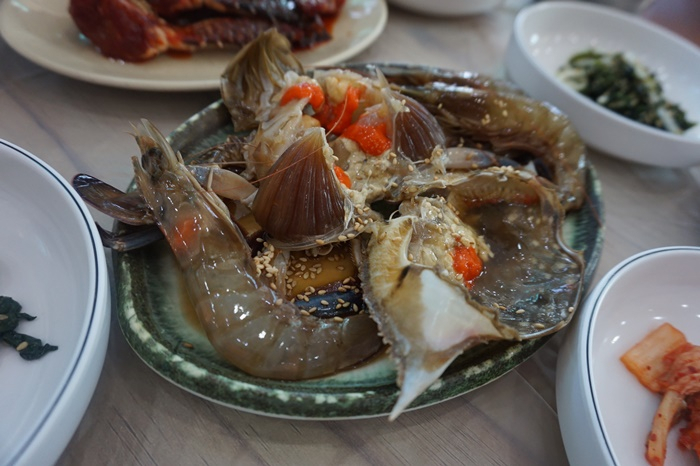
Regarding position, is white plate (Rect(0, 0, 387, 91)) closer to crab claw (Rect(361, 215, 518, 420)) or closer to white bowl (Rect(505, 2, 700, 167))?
white bowl (Rect(505, 2, 700, 167))

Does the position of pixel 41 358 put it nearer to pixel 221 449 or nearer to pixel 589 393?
pixel 221 449

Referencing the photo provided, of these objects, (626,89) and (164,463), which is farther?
(626,89)

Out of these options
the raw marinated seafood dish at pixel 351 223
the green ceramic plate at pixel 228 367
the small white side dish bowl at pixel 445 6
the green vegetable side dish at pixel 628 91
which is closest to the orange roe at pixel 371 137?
the raw marinated seafood dish at pixel 351 223

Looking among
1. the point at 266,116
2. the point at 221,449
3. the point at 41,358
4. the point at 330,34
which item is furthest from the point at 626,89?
the point at 41,358

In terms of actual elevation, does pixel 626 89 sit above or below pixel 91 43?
below

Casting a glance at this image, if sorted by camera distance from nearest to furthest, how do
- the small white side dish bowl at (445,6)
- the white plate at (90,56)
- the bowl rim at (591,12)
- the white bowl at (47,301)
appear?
the white bowl at (47,301) < the white plate at (90,56) < the bowl rim at (591,12) < the small white side dish bowl at (445,6)

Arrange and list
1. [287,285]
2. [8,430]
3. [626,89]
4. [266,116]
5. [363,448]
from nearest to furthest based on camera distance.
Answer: [8,430] < [363,448] < [287,285] < [266,116] < [626,89]

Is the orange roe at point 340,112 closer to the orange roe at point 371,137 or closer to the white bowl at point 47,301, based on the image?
the orange roe at point 371,137
